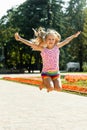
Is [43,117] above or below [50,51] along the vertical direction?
below

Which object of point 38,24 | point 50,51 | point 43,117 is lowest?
point 43,117

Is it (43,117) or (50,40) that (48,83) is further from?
(43,117)

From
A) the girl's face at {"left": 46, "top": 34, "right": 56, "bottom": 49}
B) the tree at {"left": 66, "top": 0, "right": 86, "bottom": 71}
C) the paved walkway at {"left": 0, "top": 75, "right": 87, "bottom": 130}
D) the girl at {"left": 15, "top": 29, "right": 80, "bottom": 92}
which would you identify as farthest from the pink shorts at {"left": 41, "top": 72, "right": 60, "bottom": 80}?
the tree at {"left": 66, "top": 0, "right": 86, "bottom": 71}

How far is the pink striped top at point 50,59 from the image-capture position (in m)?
7.40

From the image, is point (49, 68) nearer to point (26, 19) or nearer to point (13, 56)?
point (26, 19)

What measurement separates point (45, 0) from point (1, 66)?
16.7 metres

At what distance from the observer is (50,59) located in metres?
7.40

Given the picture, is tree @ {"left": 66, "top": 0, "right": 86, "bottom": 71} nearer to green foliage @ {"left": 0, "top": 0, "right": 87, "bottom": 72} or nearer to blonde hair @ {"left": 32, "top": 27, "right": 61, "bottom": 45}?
green foliage @ {"left": 0, "top": 0, "right": 87, "bottom": 72}

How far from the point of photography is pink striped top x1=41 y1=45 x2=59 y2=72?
740 centimetres

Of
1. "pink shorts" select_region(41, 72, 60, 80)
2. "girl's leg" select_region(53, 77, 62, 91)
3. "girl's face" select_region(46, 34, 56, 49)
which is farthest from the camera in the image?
"girl's leg" select_region(53, 77, 62, 91)

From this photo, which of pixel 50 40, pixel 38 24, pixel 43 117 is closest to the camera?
pixel 50 40

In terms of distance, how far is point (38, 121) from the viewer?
1119 centimetres

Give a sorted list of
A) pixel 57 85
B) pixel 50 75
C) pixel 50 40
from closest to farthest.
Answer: pixel 50 40 < pixel 50 75 < pixel 57 85

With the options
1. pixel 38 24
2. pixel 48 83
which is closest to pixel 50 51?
pixel 48 83
